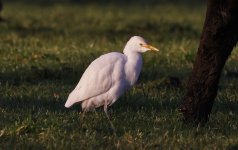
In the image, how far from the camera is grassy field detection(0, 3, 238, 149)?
916 cm

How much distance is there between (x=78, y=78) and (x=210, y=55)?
493cm

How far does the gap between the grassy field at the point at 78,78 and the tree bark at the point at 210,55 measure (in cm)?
24

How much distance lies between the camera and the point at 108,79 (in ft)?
34.8

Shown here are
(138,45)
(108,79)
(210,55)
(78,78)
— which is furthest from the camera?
(78,78)

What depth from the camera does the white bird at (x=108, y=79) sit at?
34.7 ft

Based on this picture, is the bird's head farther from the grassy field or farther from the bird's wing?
the grassy field

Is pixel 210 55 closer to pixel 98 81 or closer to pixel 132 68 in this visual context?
pixel 132 68

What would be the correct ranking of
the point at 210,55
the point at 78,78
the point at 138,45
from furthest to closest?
the point at 78,78, the point at 138,45, the point at 210,55

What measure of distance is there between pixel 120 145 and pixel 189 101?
1496 mm

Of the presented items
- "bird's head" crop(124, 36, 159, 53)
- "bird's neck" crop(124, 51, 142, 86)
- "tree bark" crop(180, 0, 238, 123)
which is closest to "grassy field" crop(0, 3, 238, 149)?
"tree bark" crop(180, 0, 238, 123)

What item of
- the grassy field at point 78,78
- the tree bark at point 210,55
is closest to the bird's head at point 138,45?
the grassy field at point 78,78

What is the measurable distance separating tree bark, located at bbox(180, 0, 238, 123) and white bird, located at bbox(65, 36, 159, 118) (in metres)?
0.89

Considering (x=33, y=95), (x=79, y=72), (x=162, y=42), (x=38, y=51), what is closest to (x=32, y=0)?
(x=162, y=42)

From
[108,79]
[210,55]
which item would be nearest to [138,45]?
[108,79]
